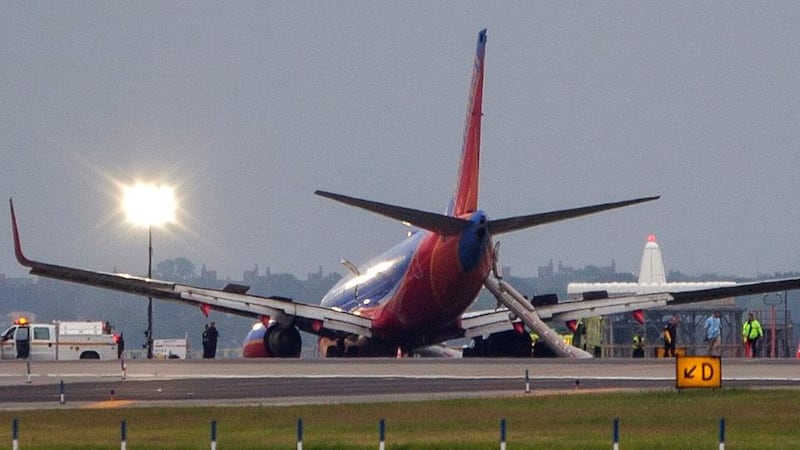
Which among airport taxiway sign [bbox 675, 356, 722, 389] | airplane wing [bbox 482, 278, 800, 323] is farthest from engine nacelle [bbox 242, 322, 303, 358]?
airport taxiway sign [bbox 675, 356, 722, 389]

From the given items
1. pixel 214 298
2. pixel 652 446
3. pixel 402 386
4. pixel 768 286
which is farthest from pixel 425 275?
pixel 652 446

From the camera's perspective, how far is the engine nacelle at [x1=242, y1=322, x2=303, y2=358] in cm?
7881

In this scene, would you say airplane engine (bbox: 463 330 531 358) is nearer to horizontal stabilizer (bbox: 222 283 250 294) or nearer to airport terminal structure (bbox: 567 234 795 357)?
horizontal stabilizer (bbox: 222 283 250 294)

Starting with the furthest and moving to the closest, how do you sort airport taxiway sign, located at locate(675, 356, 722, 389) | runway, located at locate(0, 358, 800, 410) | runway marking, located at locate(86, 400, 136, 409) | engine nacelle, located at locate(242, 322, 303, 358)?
engine nacelle, located at locate(242, 322, 303, 358)
runway, located at locate(0, 358, 800, 410)
airport taxiway sign, located at locate(675, 356, 722, 389)
runway marking, located at locate(86, 400, 136, 409)

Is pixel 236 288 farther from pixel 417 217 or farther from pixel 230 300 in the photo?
pixel 417 217

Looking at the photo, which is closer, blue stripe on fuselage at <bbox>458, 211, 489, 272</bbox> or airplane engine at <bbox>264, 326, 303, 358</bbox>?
blue stripe on fuselage at <bbox>458, 211, 489, 272</bbox>

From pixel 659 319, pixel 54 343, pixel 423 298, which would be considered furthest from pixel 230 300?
pixel 659 319

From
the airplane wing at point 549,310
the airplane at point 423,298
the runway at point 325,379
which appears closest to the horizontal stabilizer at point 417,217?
the airplane at point 423,298

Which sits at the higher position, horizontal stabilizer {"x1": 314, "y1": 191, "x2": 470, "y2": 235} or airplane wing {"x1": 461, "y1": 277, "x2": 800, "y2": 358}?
horizontal stabilizer {"x1": 314, "y1": 191, "x2": 470, "y2": 235}

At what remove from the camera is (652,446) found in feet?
122

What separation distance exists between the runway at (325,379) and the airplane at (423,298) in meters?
4.16

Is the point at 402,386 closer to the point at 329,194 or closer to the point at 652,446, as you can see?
the point at 329,194

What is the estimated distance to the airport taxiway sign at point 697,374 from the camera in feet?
165

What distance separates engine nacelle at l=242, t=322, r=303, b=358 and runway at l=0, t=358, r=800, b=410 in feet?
21.0
